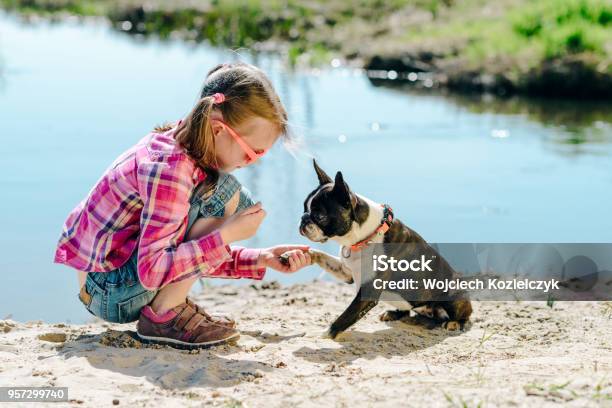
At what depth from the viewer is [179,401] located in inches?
149

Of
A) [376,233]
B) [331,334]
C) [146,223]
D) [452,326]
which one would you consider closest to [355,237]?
[376,233]

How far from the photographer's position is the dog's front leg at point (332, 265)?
5219 mm

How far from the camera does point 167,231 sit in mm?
4332

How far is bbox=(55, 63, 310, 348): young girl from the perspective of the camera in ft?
14.2

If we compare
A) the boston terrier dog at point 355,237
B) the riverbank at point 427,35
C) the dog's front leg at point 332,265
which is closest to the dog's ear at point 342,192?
the boston terrier dog at point 355,237

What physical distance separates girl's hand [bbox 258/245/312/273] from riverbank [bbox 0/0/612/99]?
9.37 metres

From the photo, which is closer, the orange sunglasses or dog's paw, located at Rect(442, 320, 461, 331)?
the orange sunglasses

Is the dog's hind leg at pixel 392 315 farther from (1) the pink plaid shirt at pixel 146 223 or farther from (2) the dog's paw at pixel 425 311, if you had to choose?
(1) the pink plaid shirt at pixel 146 223

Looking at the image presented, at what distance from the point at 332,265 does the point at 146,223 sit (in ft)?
4.25

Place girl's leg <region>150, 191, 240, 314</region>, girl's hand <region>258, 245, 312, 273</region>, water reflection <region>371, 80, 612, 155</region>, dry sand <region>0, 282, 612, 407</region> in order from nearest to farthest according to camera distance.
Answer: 1. dry sand <region>0, 282, 612, 407</region>
2. girl's leg <region>150, 191, 240, 314</region>
3. girl's hand <region>258, 245, 312, 273</region>
4. water reflection <region>371, 80, 612, 155</region>

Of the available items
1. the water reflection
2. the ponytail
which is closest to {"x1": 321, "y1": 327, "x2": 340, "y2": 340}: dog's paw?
the ponytail

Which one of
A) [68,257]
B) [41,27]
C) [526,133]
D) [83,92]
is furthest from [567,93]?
[41,27]

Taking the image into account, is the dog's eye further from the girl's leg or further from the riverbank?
the riverbank

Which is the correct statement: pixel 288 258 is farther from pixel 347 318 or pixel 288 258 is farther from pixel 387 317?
pixel 387 317
